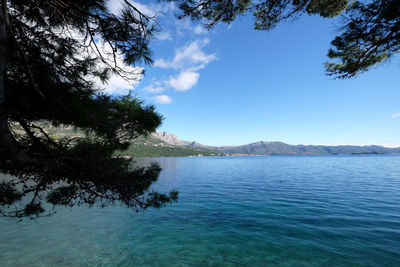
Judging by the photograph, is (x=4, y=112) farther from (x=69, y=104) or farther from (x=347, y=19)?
(x=347, y=19)

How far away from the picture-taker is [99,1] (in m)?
3.88

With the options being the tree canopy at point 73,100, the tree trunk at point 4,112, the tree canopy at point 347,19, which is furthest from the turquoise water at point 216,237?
the tree canopy at point 347,19

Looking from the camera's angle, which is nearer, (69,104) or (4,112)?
(4,112)

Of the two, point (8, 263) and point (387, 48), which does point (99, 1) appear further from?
point (8, 263)

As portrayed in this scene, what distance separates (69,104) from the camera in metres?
3.26

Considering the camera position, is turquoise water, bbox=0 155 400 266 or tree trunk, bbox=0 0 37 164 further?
turquoise water, bbox=0 155 400 266

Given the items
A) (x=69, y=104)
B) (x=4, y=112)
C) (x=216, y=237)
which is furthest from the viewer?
(x=216, y=237)

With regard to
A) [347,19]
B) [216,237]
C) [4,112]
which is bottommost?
[216,237]

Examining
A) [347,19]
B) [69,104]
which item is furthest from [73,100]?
[347,19]

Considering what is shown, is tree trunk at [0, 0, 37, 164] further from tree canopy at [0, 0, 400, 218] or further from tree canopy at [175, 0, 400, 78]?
tree canopy at [175, 0, 400, 78]

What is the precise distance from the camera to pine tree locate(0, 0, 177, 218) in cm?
328

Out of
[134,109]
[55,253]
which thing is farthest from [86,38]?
[55,253]

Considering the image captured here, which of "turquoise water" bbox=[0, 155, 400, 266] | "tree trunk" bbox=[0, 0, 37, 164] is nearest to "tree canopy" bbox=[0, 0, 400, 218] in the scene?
"tree trunk" bbox=[0, 0, 37, 164]

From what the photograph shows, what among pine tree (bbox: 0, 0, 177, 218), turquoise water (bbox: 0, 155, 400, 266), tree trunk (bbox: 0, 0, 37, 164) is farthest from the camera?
turquoise water (bbox: 0, 155, 400, 266)
